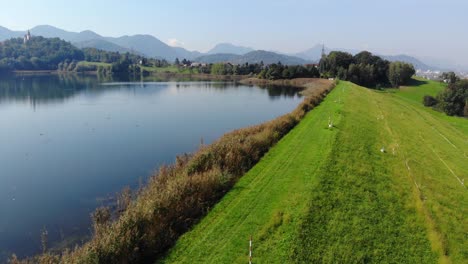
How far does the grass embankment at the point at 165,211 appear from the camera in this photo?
9.11 m

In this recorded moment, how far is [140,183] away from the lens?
18172 mm

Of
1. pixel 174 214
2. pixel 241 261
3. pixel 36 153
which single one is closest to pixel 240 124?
pixel 36 153

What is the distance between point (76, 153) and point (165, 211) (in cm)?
1756

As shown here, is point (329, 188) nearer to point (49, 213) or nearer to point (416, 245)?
point (416, 245)

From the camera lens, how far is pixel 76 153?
25609 mm

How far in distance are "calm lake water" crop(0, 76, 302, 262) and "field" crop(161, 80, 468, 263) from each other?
729cm

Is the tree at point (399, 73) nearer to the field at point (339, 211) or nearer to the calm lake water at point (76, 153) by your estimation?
the calm lake water at point (76, 153)

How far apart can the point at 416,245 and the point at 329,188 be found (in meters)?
4.20

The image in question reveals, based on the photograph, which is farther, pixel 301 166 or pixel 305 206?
pixel 301 166

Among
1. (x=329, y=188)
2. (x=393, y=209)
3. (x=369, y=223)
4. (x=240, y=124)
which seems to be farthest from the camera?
(x=240, y=124)

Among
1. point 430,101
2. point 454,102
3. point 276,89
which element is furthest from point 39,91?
point 454,102

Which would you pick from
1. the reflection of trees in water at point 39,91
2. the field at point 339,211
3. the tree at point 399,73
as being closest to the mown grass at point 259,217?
the field at point 339,211

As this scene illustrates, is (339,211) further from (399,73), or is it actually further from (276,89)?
(399,73)

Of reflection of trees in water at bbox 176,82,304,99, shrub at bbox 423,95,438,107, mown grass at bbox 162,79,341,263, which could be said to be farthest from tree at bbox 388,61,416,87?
mown grass at bbox 162,79,341,263
